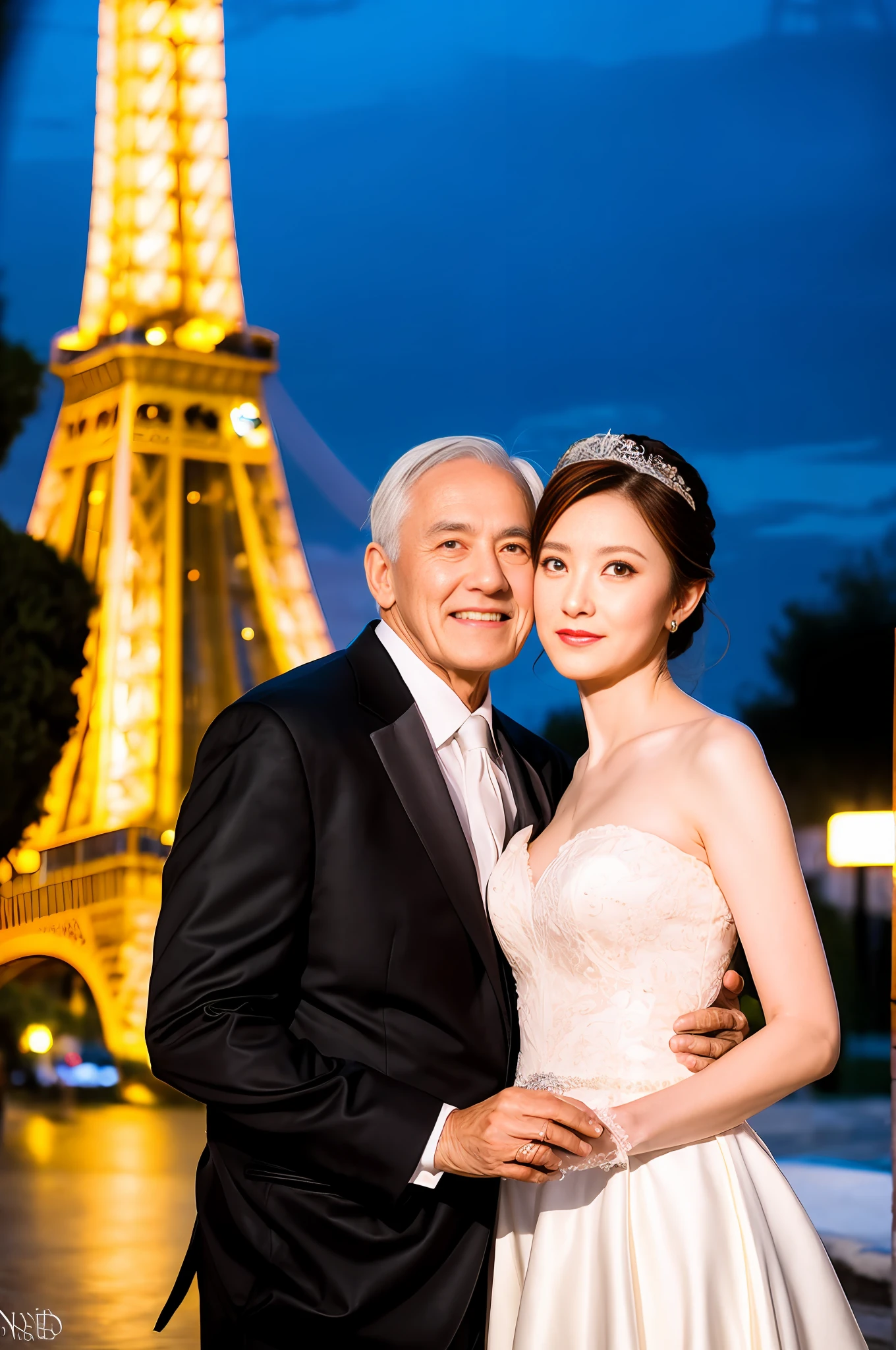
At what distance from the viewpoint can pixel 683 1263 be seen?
176cm

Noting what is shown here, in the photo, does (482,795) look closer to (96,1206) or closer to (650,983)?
(650,983)

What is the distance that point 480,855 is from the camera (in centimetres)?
215

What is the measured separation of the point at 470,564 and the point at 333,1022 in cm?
73

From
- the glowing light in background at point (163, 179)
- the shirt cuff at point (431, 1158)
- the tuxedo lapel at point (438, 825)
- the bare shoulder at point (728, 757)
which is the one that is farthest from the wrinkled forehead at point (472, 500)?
the glowing light in background at point (163, 179)

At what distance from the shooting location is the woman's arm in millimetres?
1735

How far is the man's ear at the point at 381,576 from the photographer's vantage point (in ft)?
7.37

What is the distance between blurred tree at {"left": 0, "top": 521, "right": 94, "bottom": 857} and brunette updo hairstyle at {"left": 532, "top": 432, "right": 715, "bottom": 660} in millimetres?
3823

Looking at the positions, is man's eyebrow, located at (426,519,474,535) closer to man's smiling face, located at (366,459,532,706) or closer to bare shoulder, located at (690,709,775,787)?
man's smiling face, located at (366,459,532,706)

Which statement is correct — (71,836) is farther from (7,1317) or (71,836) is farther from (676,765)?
(676,765)

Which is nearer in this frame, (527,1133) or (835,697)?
(527,1133)

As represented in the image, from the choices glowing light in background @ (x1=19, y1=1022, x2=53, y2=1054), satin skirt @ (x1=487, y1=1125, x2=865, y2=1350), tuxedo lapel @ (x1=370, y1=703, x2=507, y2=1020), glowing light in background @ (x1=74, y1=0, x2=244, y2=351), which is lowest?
satin skirt @ (x1=487, y1=1125, x2=865, y2=1350)

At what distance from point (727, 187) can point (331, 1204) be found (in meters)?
8.64

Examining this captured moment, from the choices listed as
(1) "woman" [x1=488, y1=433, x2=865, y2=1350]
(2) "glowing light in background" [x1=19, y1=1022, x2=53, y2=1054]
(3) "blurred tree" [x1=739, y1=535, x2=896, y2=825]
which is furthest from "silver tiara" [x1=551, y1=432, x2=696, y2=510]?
(3) "blurred tree" [x1=739, y1=535, x2=896, y2=825]

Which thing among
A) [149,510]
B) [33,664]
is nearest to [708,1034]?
[33,664]
